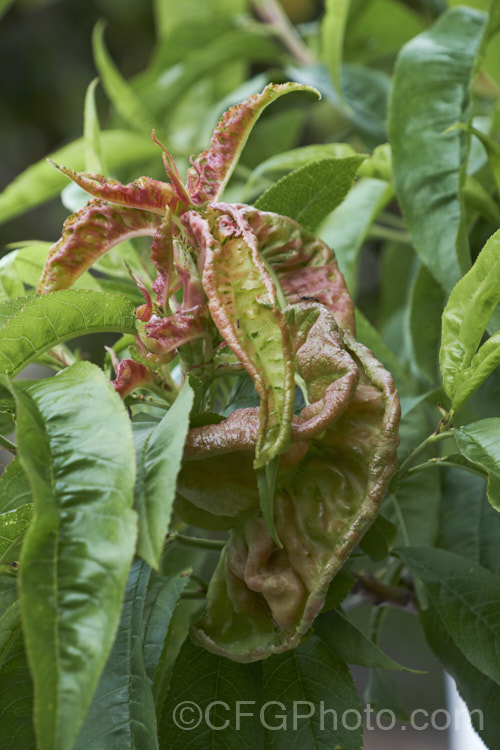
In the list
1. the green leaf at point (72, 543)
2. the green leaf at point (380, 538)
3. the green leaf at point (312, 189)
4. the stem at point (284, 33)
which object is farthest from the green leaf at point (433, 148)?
the stem at point (284, 33)

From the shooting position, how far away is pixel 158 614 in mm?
446

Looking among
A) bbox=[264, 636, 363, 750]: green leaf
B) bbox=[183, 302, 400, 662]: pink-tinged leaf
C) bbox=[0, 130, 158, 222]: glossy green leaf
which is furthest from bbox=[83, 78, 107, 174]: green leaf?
bbox=[264, 636, 363, 750]: green leaf

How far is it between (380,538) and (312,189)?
213 mm

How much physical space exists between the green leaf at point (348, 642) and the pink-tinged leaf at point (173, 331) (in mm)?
185

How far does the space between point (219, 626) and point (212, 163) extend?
0.80 ft

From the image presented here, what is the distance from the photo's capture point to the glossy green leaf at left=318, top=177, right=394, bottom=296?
65 centimetres

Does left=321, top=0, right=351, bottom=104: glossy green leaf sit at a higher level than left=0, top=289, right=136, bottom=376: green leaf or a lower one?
lower

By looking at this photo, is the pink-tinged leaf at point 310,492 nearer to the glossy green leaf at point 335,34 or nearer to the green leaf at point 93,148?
the green leaf at point 93,148

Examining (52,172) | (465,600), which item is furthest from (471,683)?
(52,172)

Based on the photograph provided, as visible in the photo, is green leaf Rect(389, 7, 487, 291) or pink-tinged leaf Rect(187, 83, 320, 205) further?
green leaf Rect(389, 7, 487, 291)

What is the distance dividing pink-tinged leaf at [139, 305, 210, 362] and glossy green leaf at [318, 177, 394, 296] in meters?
0.27

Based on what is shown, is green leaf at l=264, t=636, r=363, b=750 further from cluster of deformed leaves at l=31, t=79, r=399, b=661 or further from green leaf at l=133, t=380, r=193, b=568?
green leaf at l=133, t=380, r=193, b=568

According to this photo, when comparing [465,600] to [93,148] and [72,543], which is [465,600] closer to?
[72,543]

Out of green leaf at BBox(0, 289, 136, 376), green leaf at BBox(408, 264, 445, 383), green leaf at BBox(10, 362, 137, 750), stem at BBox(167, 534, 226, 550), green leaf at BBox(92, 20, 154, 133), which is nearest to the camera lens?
green leaf at BBox(10, 362, 137, 750)
